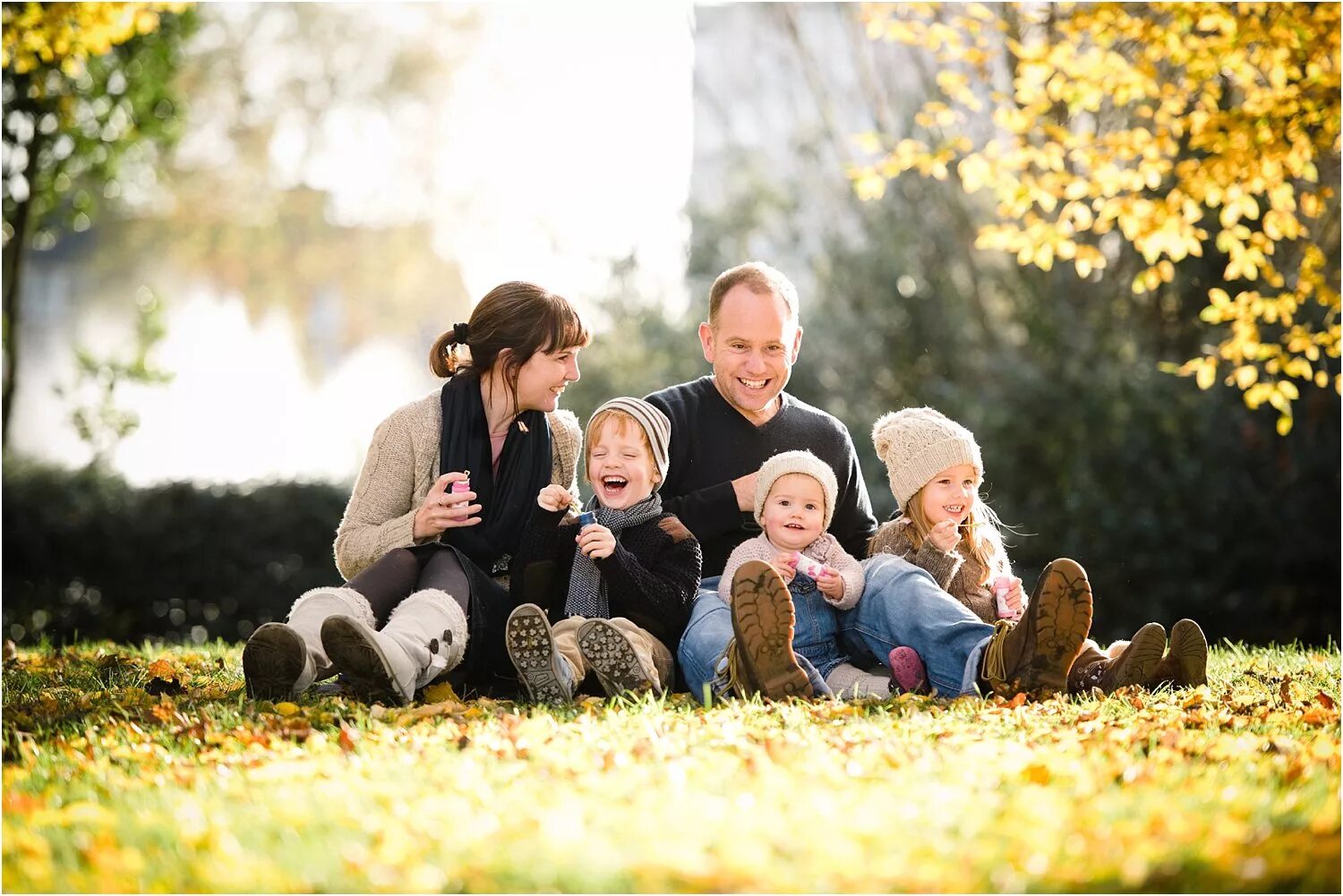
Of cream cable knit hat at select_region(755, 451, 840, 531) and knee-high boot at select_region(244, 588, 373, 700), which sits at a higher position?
cream cable knit hat at select_region(755, 451, 840, 531)

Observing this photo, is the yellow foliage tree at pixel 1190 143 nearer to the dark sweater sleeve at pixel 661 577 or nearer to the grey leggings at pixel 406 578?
the dark sweater sleeve at pixel 661 577

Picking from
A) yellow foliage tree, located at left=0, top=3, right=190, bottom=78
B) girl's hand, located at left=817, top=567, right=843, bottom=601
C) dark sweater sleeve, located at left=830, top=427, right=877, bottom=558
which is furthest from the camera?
Result: yellow foliage tree, located at left=0, top=3, right=190, bottom=78

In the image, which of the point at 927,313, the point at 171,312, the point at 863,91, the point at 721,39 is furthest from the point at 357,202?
the point at 927,313

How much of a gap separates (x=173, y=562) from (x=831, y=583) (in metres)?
6.31

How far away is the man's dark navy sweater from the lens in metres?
4.63

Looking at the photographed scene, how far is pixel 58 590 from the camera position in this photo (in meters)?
9.11

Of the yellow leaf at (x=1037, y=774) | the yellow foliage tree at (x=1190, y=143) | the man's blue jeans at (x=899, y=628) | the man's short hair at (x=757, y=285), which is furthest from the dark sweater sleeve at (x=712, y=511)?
the yellow foliage tree at (x=1190, y=143)

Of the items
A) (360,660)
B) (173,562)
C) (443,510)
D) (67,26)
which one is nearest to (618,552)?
(443,510)

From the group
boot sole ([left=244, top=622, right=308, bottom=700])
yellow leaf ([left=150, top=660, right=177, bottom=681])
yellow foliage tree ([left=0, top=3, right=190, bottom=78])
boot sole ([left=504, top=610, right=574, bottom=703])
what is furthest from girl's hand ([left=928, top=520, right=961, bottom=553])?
yellow foliage tree ([left=0, top=3, right=190, bottom=78])

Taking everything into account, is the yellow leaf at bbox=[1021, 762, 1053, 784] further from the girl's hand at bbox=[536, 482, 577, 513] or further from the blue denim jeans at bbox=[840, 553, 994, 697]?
the girl's hand at bbox=[536, 482, 577, 513]

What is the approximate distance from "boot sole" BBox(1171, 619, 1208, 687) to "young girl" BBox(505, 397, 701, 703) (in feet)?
5.00

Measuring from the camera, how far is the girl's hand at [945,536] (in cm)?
428

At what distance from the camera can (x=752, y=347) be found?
465 centimetres

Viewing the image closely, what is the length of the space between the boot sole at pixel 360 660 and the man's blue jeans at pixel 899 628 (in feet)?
2.97
